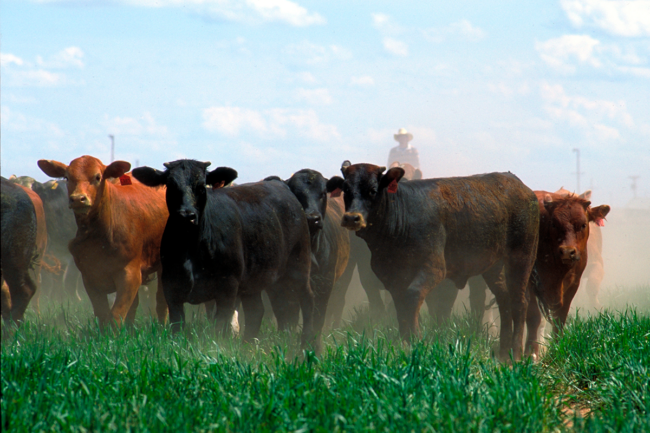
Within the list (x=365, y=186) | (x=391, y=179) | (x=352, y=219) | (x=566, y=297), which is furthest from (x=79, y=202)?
(x=566, y=297)

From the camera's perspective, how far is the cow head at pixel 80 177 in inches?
184

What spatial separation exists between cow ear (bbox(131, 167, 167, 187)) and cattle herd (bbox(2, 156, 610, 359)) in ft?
0.04

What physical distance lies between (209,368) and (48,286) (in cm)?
660

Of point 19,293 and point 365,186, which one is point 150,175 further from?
point 365,186

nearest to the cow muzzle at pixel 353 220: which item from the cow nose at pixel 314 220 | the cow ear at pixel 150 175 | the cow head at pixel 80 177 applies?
the cow nose at pixel 314 220

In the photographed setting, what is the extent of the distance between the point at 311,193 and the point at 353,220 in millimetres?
1213

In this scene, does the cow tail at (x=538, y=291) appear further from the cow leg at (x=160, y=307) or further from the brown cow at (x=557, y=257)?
the cow leg at (x=160, y=307)

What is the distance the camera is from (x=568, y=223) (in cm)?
656

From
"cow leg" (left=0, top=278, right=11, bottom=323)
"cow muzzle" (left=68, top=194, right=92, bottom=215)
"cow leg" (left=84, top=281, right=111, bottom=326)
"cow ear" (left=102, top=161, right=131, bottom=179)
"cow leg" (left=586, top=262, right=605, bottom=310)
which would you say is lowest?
"cow leg" (left=586, top=262, right=605, bottom=310)

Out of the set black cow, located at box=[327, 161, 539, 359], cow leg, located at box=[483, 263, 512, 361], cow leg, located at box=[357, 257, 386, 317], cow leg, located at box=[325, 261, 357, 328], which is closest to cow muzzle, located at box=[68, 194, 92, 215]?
black cow, located at box=[327, 161, 539, 359]

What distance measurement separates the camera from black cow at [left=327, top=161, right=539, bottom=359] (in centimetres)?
564

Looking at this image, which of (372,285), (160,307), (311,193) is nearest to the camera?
(311,193)

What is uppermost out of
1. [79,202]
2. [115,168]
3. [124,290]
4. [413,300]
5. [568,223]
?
[115,168]

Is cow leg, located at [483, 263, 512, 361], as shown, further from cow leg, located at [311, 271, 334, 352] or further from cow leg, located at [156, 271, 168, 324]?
cow leg, located at [156, 271, 168, 324]
